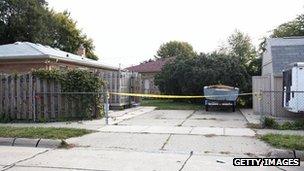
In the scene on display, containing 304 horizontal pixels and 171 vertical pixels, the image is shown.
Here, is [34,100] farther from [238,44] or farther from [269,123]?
[238,44]

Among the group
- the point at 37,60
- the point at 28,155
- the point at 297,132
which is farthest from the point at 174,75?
the point at 28,155

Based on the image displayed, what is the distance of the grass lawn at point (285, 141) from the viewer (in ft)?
33.2

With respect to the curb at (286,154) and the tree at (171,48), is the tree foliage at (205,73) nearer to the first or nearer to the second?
the curb at (286,154)

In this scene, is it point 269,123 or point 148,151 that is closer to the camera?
point 148,151

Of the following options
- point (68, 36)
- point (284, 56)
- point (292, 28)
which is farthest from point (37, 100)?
point (68, 36)

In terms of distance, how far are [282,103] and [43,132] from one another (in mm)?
10145

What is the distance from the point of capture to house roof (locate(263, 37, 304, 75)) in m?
19.0

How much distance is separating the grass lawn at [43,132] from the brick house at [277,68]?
9046mm

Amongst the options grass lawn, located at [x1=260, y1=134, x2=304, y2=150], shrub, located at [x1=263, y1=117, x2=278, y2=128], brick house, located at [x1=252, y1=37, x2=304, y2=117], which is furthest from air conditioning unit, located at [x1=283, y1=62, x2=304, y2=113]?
grass lawn, located at [x1=260, y1=134, x2=304, y2=150]

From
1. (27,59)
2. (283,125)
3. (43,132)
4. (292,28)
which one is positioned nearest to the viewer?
(43,132)

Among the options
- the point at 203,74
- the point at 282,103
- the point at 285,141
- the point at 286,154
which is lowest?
the point at 286,154

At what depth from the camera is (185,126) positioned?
575 inches

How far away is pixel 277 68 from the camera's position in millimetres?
18938

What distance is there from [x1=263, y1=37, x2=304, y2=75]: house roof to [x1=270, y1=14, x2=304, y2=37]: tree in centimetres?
1655
